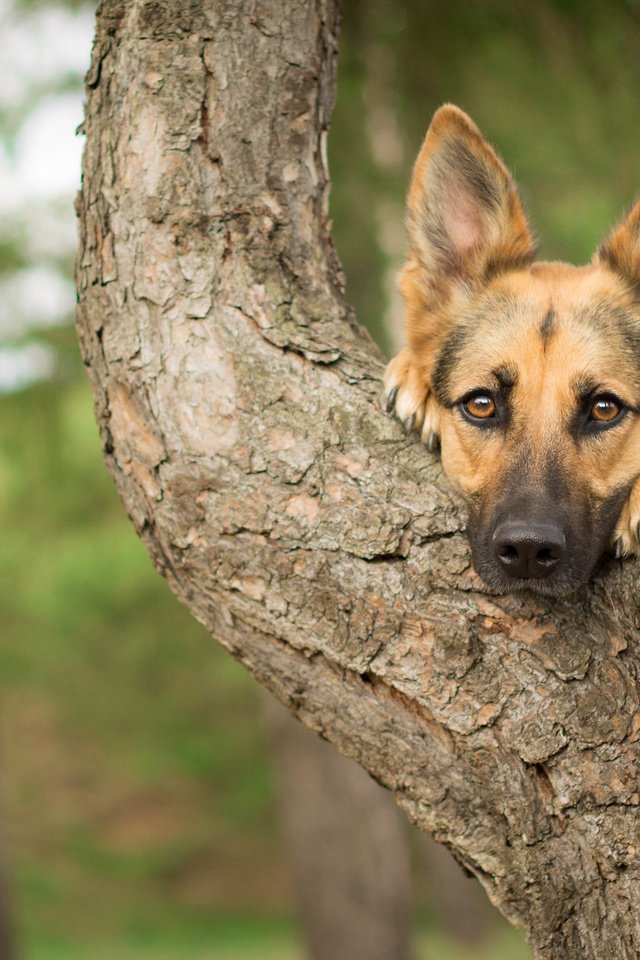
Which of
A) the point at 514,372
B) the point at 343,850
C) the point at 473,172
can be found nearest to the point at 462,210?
the point at 473,172

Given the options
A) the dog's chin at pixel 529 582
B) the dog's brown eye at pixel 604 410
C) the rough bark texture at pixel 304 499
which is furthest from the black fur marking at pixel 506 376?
the dog's chin at pixel 529 582

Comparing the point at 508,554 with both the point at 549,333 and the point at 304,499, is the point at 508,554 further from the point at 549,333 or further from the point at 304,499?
the point at 549,333

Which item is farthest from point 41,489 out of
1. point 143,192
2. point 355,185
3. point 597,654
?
point 597,654

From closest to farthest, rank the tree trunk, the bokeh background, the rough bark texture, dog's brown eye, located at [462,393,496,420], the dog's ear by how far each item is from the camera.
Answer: the rough bark texture → dog's brown eye, located at [462,393,496,420] → the dog's ear → the bokeh background → the tree trunk

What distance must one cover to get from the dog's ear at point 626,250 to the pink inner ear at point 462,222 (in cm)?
59

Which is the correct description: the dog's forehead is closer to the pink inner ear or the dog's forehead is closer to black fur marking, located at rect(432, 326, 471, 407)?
black fur marking, located at rect(432, 326, 471, 407)

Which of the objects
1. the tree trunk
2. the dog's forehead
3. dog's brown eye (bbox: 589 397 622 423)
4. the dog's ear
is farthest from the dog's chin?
the tree trunk

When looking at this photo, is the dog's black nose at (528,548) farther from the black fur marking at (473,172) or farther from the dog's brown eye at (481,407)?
the black fur marking at (473,172)

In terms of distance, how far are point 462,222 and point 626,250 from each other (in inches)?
29.3

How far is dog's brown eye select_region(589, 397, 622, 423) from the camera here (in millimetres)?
3822

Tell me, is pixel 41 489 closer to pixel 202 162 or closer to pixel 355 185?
pixel 355 185

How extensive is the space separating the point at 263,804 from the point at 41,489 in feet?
38.8

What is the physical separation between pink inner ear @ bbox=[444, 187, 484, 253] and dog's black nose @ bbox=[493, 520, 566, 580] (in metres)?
1.55

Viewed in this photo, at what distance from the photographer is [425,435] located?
3.69 m
